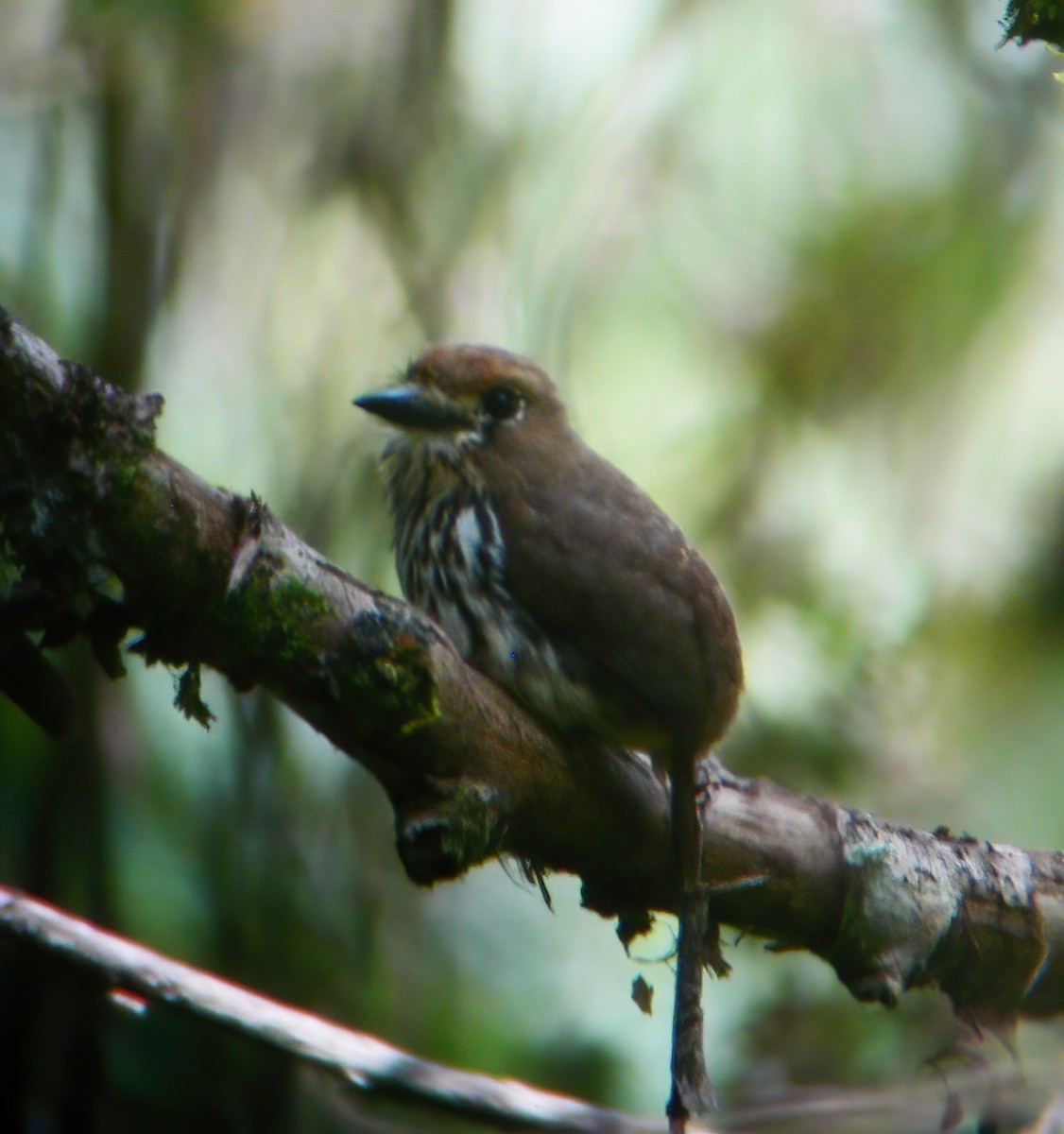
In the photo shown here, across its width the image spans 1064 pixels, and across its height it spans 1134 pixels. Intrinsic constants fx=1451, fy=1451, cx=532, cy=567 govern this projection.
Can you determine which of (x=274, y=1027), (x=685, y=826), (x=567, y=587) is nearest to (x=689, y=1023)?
(x=685, y=826)

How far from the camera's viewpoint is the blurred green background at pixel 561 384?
3.09m

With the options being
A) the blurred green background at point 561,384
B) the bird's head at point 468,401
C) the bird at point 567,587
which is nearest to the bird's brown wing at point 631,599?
the bird at point 567,587

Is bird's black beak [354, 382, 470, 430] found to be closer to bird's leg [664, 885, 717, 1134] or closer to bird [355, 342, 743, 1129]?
bird [355, 342, 743, 1129]

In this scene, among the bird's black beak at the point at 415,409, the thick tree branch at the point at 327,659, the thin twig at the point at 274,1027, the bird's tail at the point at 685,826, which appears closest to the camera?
the thick tree branch at the point at 327,659

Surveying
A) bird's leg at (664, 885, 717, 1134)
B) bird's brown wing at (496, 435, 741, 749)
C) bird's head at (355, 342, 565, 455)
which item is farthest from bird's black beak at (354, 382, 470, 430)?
bird's leg at (664, 885, 717, 1134)

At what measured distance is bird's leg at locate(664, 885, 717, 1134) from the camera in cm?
Result: 188

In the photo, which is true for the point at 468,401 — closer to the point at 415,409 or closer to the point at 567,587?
the point at 415,409

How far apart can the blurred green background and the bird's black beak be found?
57 centimetres

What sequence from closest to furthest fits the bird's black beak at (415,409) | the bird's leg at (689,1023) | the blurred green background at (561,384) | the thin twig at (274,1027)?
1. the bird's leg at (689,1023)
2. the thin twig at (274,1027)
3. the bird's black beak at (415,409)
4. the blurred green background at (561,384)

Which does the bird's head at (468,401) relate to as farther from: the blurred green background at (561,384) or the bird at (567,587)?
the blurred green background at (561,384)

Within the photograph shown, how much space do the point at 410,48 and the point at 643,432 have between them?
4.07 ft

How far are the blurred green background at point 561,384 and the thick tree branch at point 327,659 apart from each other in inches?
33.5

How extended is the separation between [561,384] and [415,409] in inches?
56.7

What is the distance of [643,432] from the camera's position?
4227 mm
